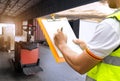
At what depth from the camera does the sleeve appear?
806mm

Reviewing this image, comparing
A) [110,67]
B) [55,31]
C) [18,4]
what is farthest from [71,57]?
[18,4]

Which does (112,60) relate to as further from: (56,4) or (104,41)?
(56,4)

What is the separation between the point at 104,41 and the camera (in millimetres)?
815

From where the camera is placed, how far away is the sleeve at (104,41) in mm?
806

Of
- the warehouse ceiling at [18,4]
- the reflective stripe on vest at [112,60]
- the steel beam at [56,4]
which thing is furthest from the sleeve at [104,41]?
the warehouse ceiling at [18,4]

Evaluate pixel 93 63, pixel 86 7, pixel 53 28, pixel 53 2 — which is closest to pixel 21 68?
pixel 53 2

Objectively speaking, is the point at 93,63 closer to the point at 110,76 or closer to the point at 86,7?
the point at 110,76

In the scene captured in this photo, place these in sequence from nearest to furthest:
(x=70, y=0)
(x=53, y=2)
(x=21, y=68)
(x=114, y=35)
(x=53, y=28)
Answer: (x=114, y=35) < (x=53, y=28) < (x=70, y=0) < (x=53, y=2) < (x=21, y=68)

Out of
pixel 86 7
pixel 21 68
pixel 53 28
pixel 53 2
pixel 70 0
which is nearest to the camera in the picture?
pixel 53 28

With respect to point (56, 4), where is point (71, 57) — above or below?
below

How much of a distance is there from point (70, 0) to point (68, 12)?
13.3 inches

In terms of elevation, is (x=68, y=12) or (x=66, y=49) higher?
(x=68, y=12)

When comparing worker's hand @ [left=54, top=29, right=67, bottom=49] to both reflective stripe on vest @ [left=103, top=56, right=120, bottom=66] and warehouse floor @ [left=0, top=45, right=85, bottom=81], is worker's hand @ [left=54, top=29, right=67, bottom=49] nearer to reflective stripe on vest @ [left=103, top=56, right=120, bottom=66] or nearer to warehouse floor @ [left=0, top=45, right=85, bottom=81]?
reflective stripe on vest @ [left=103, top=56, right=120, bottom=66]

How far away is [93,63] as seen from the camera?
33.9 inches
